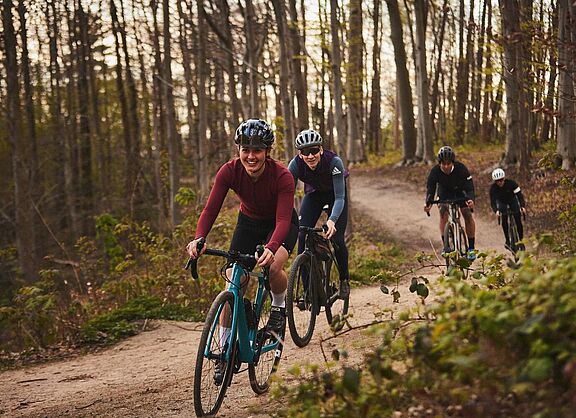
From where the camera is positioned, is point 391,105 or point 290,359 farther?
point 391,105

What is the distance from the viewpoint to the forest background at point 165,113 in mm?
10945

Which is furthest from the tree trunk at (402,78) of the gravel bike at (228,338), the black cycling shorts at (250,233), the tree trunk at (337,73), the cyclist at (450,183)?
the gravel bike at (228,338)

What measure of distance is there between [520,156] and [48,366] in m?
16.5

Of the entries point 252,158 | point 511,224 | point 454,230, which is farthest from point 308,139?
point 511,224

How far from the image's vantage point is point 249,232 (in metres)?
6.21

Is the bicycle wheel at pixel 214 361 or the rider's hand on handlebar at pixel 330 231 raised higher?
the rider's hand on handlebar at pixel 330 231

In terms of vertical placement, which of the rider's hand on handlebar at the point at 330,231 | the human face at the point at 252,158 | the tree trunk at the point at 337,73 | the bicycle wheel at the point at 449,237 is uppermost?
the tree trunk at the point at 337,73

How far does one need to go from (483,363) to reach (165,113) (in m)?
20.6

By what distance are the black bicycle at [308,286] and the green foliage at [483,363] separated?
344 centimetres

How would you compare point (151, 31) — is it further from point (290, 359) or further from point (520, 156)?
point (290, 359)

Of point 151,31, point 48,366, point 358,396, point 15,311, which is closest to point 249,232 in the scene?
point 358,396

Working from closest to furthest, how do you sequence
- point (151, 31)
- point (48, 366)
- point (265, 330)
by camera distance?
point (265, 330)
point (48, 366)
point (151, 31)

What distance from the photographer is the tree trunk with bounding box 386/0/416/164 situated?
2747 centimetres

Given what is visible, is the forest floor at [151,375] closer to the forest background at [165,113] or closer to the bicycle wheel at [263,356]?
the bicycle wheel at [263,356]
